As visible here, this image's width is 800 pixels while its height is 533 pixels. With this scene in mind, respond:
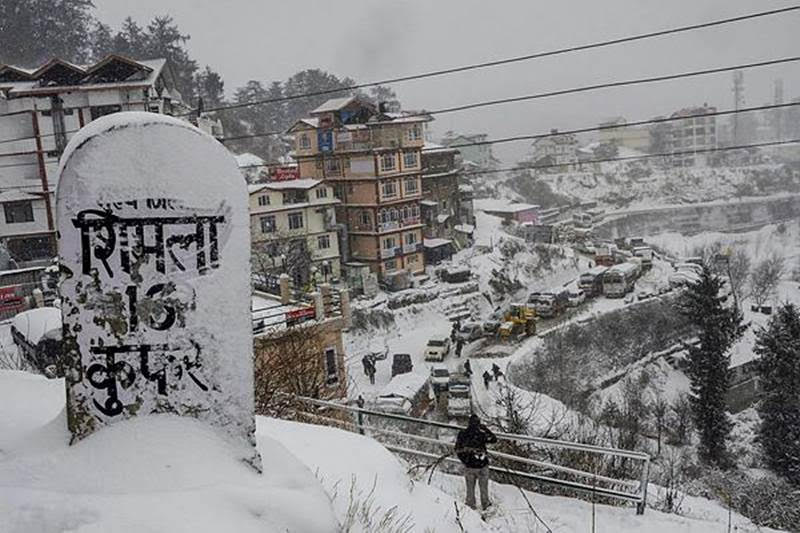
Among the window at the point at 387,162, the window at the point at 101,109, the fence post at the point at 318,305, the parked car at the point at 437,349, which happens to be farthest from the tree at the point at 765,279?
the window at the point at 101,109

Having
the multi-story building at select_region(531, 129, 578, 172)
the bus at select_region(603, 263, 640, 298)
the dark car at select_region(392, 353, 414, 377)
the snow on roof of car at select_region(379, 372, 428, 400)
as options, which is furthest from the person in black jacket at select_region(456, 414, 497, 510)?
the multi-story building at select_region(531, 129, 578, 172)

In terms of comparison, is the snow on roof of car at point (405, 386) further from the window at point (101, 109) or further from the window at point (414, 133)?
the window at point (101, 109)

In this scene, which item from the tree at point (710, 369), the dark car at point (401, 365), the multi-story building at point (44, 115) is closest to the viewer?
the tree at point (710, 369)

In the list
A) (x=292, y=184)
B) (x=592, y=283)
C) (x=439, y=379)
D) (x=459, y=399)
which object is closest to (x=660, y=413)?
(x=459, y=399)

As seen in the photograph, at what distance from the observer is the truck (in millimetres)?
23750

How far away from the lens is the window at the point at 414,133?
3450 cm

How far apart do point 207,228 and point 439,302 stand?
31911mm

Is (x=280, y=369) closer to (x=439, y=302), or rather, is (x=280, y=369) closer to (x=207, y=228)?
(x=207, y=228)

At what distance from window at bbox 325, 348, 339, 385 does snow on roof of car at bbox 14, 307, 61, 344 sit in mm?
5446

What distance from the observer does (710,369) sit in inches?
1016

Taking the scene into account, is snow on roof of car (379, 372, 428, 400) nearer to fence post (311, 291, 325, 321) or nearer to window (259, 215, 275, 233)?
fence post (311, 291, 325, 321)

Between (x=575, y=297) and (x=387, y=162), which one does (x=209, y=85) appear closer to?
(x=387, y=162)

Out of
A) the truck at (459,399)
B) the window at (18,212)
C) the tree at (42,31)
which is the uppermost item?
the tree at (42,31)

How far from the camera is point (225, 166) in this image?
144 inches
